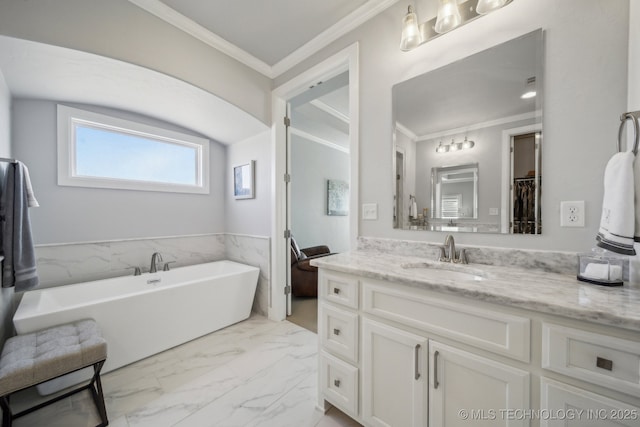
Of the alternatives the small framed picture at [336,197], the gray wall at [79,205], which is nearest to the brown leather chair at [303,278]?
the gray wall at [79,205]

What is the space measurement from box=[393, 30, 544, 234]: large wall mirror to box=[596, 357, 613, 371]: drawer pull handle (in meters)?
0.69

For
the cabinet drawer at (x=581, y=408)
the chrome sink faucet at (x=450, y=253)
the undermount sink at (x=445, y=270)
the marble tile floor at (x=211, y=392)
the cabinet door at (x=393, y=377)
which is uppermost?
the chrome sink faucet at (x=450, y=253)

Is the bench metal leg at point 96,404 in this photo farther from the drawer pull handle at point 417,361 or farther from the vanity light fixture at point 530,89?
the vanity light fixture at point 530,89

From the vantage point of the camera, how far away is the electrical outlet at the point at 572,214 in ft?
3.67

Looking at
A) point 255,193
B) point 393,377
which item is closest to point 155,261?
point 255,193

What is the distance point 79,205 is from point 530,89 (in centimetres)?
366

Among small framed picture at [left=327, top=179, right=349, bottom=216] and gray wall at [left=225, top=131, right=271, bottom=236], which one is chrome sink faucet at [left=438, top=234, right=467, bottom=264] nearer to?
gray wall at [left=225, top=131, right=271, bottom=236]

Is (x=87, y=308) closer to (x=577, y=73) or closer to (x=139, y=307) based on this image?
(x=139, y=307)

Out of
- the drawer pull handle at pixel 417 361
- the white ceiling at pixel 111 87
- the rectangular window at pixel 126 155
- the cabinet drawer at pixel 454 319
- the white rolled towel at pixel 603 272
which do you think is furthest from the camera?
the rectangular window at pixel 126 155

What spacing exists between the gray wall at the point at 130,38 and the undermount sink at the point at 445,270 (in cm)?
218

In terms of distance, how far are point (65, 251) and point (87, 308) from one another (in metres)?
0.94

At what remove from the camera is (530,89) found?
1253 millimetres

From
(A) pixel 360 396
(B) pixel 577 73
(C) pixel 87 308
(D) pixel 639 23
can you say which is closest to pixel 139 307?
(C) pixel 87 308

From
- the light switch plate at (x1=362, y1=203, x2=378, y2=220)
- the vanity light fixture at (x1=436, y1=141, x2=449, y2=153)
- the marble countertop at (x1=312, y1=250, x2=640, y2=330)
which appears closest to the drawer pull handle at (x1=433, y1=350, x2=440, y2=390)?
the marble countertop at (x1=312, y1=250, x2=640, y2=330)
